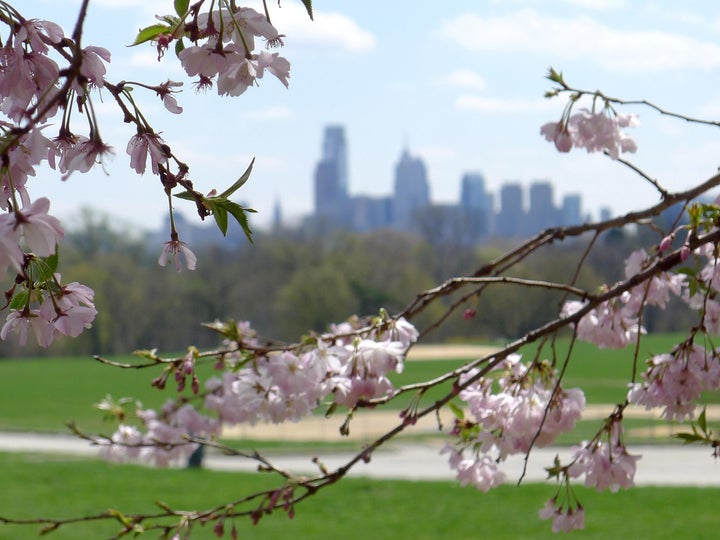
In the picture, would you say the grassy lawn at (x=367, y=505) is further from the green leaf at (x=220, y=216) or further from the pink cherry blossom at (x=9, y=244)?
the pink cherry blossom at (x=9, y=244)

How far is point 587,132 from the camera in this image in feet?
8.06

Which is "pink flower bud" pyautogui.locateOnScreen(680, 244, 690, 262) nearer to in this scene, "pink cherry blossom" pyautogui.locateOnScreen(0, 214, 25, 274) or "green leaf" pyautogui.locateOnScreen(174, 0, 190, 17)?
"green leaf" pyautogui.locateOnScreen(174, 0, 190, 17)

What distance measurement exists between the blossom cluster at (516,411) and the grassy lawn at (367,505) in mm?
7764

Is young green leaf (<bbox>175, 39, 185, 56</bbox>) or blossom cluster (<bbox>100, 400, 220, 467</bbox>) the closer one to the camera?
young green leaf (<bbox>175, 39, 185, 56</bbox>)

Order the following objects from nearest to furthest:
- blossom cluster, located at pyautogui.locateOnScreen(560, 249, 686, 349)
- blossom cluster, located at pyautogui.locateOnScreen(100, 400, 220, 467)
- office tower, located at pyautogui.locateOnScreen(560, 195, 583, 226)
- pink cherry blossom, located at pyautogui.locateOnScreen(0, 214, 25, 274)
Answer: pink cherry blossom, located at pyautogui.locateOnScreen(0, 214, 25, 274), blossom cluster, located at pyautogui.locateOnScreen(560, 249, 686, 349), blossom cluster, located at pyautogui.locateOnScreen(100, 400, 220, 467), office tower, located at pyautogui.locateOnScreen(560, 195, 583, 226)

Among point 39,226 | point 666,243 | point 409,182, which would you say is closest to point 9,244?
point 39,226

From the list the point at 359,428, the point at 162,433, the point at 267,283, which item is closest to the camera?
the point at 162,433

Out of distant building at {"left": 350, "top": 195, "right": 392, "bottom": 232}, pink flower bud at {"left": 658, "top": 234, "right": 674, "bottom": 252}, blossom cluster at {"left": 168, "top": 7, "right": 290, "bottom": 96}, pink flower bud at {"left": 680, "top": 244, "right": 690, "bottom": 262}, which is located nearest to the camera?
blossom cluster at {"left": 168, "top": 7, "right": 290, "bottom": 96}

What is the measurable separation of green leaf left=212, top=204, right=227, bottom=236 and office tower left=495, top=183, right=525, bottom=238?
161285 millimetres

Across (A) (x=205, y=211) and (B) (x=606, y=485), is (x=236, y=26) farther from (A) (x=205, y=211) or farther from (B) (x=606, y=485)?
(B) (x=606, y=485)

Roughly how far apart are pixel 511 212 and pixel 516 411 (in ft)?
545

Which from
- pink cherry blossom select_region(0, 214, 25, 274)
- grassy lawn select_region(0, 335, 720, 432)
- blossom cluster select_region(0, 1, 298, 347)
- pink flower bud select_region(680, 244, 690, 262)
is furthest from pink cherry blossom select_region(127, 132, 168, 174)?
grassy lawn select_region(0, 335, 720, 432)

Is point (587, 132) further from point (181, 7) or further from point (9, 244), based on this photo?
point (9, 244)

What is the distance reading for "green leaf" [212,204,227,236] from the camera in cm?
93
